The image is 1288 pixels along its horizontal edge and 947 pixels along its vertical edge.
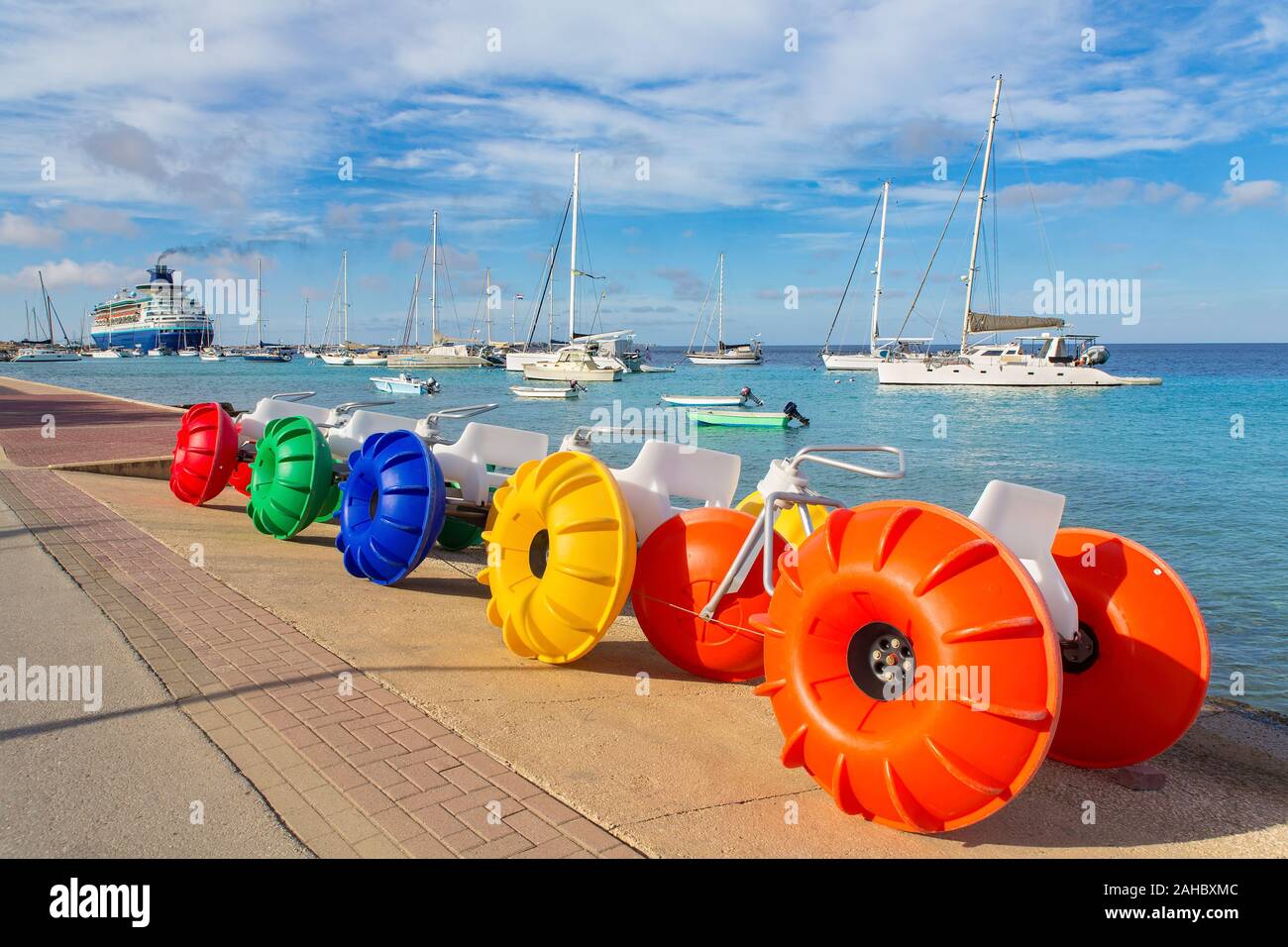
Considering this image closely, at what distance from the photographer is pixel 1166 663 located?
167 inches

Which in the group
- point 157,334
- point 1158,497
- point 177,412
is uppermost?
point 157,334

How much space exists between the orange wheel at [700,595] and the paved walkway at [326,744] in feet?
5.26

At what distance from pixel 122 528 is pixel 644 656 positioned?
6.33 meters

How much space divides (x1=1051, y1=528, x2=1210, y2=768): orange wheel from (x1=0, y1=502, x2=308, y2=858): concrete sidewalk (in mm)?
3548

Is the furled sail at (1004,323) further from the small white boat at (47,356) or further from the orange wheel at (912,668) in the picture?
the small white boat at (47,356)

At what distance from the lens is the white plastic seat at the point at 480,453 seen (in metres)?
8.20

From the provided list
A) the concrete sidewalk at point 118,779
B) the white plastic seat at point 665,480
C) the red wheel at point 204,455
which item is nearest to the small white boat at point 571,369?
the red wheel at point 204,455

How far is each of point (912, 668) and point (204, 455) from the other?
9.35 meters

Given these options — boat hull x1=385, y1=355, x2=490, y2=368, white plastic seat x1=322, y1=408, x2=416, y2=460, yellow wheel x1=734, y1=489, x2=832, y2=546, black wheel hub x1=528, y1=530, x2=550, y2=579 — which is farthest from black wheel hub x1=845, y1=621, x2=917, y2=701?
boat hull x1=385, y1=355, x2=490, y2=368

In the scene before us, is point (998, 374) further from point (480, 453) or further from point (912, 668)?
point (912, 668)

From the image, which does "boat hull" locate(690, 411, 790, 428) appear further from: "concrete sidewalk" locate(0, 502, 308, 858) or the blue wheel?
"concrete sidewalk" locate(0, 502, 308, 858)

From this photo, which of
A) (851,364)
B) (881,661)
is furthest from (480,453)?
(851,364)
